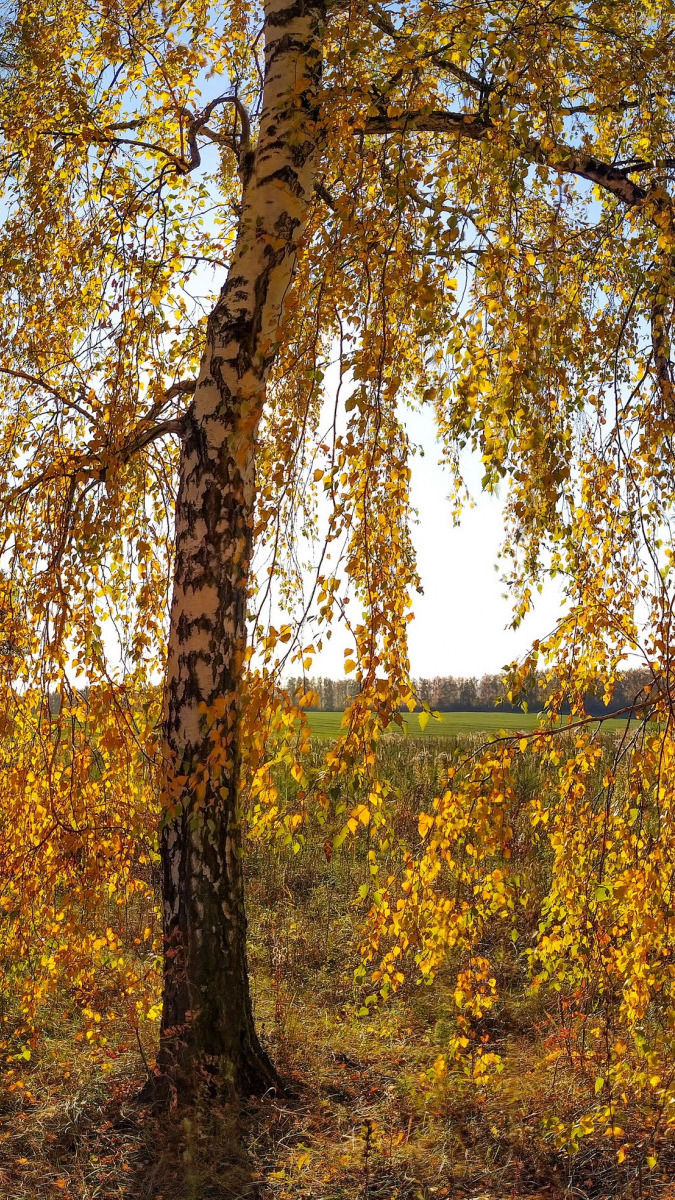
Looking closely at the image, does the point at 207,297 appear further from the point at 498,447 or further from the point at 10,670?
the point at 498,447

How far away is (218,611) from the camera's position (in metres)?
3.61

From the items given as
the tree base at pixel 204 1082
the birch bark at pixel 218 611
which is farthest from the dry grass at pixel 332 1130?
the birch bark at pixel 218 611

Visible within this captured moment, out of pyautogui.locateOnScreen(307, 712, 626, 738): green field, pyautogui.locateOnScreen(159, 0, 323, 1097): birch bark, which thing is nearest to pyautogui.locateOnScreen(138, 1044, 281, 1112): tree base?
pyautogui.locateOnScreen(159, 0, 323, 1097): birch bark

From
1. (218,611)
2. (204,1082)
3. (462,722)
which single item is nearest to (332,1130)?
(204,1082)

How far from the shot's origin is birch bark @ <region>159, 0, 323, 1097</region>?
11.7ft

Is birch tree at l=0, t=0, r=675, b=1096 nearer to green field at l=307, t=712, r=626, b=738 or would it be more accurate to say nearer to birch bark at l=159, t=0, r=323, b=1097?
birch bark at l=159, t=0, r=323, b=1097

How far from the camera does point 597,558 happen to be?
410cm

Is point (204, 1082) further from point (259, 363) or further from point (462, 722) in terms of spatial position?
point (462, 722)

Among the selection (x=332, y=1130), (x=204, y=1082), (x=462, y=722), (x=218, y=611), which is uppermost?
(x=218, y=611)

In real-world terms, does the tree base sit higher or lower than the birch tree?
lower

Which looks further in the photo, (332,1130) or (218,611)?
(332,1130)

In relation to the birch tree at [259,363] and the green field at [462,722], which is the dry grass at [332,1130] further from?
the green field at [462,722]

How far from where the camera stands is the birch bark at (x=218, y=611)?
358 cm

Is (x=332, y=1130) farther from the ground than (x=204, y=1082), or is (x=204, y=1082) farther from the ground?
(x=204, y=1082)
